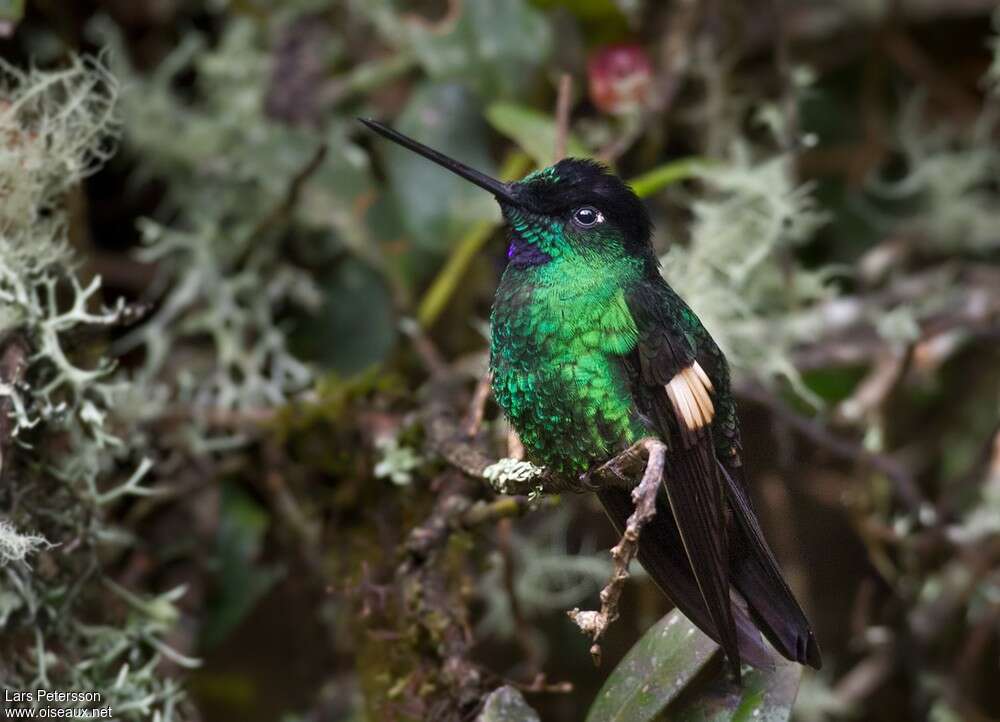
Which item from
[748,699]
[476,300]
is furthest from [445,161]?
[476,300]

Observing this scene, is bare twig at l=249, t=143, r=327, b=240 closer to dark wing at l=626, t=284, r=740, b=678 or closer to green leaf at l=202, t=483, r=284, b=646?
green leaf at l=202, t=483, r=284, b=646

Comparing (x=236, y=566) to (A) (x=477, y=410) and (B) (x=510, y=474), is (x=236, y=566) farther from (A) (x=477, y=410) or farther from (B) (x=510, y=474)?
(B) (x=510, y=474)

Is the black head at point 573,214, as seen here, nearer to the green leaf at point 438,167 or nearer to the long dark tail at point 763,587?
the long dark tail at point 763,587

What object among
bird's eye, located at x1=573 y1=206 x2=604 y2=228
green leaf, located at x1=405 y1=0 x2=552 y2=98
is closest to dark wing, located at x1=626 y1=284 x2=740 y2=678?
bird's eye, located at x1=573 y1=206 x2=604 y2=228

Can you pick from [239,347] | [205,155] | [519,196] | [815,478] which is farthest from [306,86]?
[815,478]

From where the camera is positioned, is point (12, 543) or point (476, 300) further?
point (476, 300)

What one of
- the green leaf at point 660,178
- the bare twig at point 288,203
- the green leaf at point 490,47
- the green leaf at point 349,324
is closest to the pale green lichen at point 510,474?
the green leaf at point 660,178
